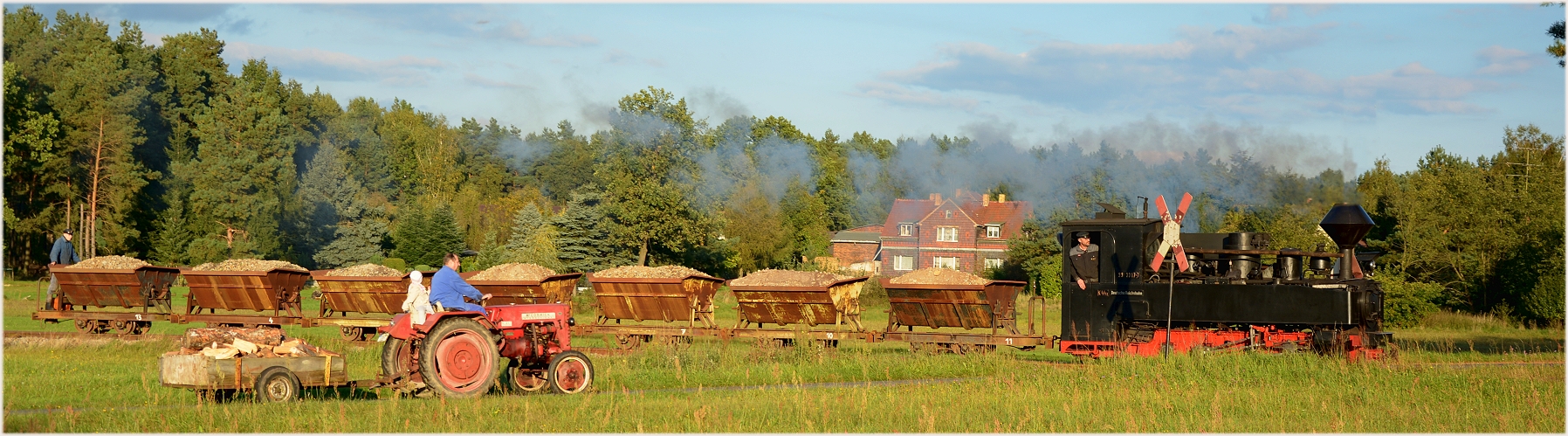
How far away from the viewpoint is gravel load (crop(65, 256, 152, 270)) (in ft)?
71.3

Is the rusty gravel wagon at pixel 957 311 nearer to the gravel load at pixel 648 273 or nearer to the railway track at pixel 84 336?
the gravel load at pixel 648 273

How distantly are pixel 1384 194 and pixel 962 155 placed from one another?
43.6 feet

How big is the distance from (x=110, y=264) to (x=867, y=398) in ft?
56.3

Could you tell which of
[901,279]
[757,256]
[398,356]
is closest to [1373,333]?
[901,279]

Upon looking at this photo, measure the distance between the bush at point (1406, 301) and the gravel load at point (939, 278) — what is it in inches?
599

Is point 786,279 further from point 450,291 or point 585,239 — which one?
point 585,239

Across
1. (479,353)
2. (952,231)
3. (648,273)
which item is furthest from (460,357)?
(952,231)

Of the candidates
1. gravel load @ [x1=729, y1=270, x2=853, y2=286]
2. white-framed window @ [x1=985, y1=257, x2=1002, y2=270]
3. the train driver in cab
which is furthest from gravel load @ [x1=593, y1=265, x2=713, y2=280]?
white-framed window @ [x1=985, y1=257, x2=1002, y2=270]

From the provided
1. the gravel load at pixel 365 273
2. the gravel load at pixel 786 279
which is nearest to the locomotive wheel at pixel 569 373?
the gravel load at pixel 786 279

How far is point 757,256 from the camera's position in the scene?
5956 cm

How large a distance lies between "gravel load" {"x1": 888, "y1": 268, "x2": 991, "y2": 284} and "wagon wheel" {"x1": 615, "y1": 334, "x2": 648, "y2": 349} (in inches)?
171

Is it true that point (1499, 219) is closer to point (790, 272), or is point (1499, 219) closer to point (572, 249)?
point (790, 272)

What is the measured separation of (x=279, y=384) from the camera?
37.8 feet

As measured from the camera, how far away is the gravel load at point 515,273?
69.7ft
